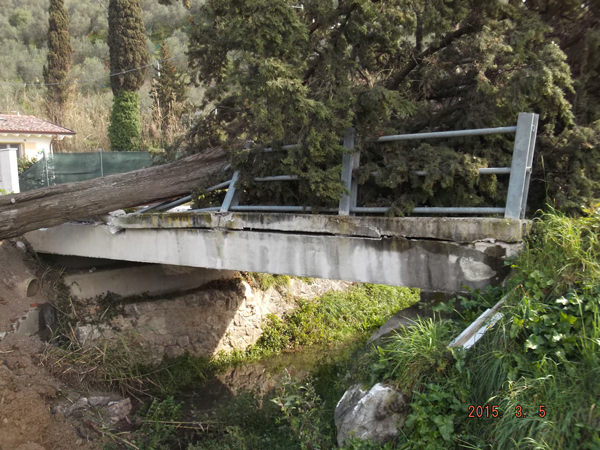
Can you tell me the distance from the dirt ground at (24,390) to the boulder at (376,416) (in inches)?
138

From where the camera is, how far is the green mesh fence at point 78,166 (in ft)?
49.4

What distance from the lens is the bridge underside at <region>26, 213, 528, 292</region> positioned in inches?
177

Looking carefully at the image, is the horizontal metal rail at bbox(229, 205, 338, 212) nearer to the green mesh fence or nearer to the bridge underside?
the bridge underside

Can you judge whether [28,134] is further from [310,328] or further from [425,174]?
[425,174]

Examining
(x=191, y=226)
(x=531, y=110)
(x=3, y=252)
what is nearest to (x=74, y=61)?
(x=3, y=252)

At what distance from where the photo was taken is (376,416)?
3.65m

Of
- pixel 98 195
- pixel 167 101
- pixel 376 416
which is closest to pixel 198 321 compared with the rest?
pixel 98 195

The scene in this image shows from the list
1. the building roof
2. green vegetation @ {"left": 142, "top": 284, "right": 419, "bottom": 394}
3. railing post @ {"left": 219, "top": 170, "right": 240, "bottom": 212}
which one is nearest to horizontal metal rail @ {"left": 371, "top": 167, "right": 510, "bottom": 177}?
railing post @ {"left": 219, "top": 170, "right": 240, "bottom": 212}

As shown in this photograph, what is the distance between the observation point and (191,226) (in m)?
6.25

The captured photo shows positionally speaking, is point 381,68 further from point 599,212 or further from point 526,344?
point 526,344

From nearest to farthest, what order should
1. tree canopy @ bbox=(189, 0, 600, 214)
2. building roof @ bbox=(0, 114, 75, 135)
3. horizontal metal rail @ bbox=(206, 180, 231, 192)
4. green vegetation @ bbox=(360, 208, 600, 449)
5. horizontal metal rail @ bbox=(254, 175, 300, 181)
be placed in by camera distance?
green vegetation @ bbox=(360, 208, 600, 449)
tree canopy @ bbox=(189, 0, 600, 214)
horizontal metal rail @ bbox=(254, 175, 300, 181)
horizontal metal rail @ bbox=(206, 180, 231, 192)
building roof @ bbox=(0, 114, 75, 135)

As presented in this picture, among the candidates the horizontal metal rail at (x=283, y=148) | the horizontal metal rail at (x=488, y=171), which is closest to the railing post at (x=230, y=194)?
the horizontal metal rail at (x=283, y=148)

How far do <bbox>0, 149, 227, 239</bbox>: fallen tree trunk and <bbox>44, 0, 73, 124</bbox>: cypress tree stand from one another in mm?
21620

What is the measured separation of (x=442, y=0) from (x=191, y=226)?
3.81 m
